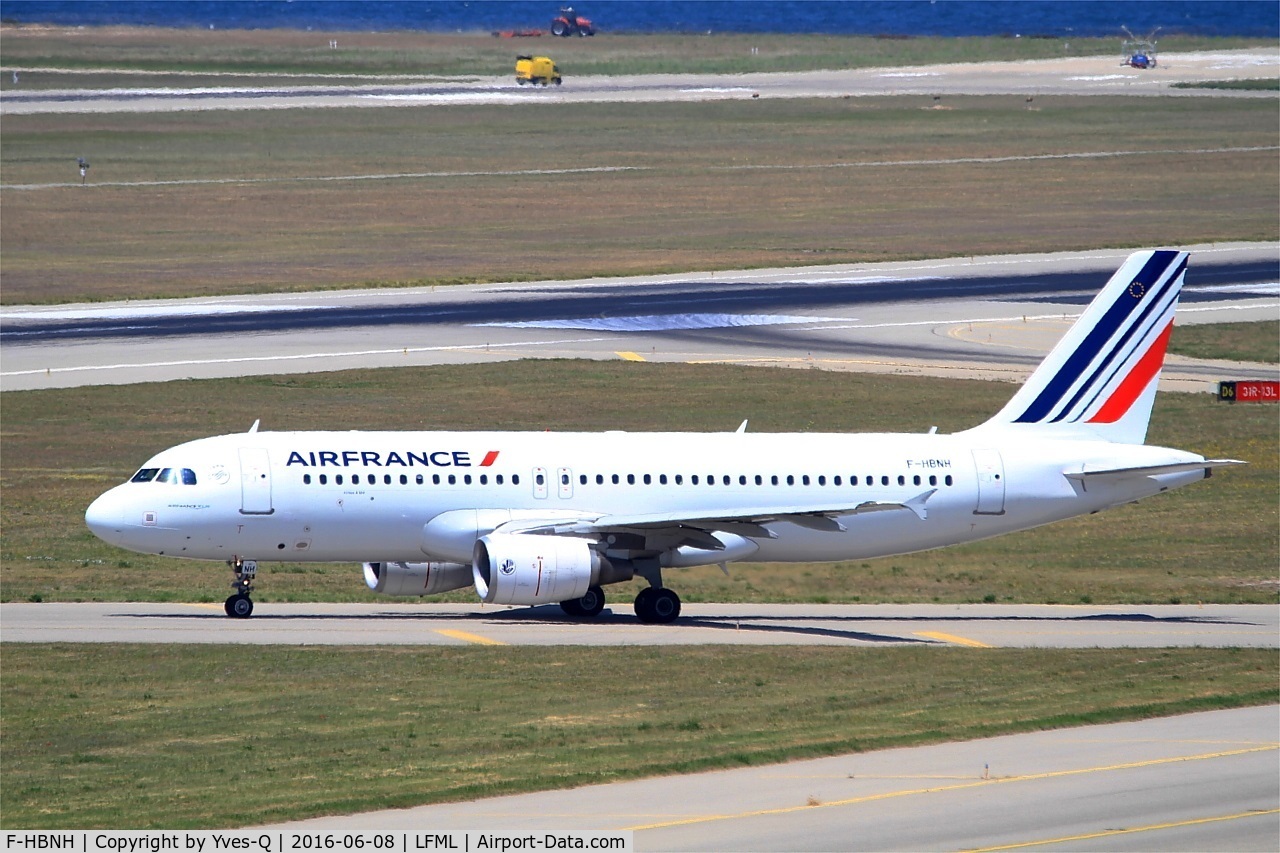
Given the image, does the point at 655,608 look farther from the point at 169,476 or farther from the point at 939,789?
the point at 939,789

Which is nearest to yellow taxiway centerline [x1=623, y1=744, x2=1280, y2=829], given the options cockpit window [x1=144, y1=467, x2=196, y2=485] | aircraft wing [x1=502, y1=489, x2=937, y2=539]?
aircraft wing [x1=502, y1=489, x2=937, y2=539]

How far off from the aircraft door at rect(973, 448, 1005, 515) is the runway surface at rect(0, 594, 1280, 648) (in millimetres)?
2631

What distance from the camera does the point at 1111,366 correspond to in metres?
52.2

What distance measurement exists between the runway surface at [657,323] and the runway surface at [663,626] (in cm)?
3307

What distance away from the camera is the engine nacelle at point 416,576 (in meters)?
47.6

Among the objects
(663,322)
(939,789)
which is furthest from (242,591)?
(663,322)

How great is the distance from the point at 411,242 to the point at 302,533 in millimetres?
78562

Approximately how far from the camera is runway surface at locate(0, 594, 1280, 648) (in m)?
43.4

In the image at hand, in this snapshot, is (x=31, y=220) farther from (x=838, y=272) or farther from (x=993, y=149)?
(x=993, y=149)

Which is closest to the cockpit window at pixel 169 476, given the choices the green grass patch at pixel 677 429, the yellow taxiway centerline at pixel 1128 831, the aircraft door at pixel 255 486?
the aircraft door at pixel 255 486

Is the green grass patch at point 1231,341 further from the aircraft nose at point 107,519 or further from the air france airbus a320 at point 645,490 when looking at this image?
the aircraft nose at point 107,519

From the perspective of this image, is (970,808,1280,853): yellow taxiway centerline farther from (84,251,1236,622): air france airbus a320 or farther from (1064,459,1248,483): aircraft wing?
(1064,459,1248,483): aircraft wing

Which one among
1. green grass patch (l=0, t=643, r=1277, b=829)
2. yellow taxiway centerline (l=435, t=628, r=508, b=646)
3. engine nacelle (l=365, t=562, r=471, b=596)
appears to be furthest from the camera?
engine nacelle (l=365, t=562, r=471, b=596)

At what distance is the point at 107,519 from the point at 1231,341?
206 ft
